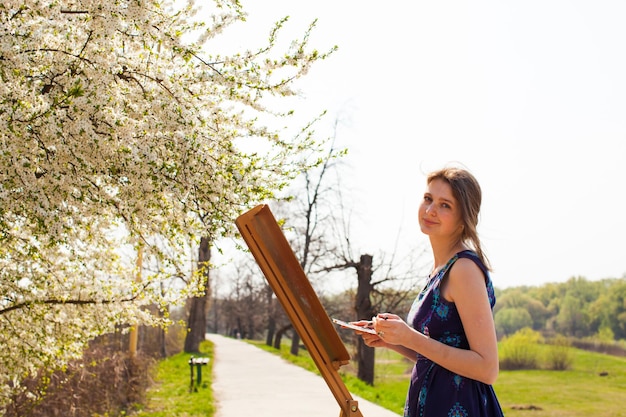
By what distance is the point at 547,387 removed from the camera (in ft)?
96.3

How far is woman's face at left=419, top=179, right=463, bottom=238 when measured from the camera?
8.70 ft

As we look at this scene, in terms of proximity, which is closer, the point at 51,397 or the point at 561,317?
the point at 51,397

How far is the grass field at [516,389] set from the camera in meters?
13.2

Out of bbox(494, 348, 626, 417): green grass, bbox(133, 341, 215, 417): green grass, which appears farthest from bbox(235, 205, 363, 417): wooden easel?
bbox(494, 348, 626, 417): green grass

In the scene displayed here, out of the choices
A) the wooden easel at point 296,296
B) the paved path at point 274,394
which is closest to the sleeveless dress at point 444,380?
the wooden easel at point 296,296

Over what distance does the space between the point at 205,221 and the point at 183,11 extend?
1.83 m

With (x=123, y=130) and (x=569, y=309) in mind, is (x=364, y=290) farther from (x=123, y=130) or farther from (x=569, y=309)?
(x=569, y=309)

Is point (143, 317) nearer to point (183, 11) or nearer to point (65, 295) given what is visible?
point (65, 295)

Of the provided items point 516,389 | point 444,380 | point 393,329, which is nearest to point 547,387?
point 516,389

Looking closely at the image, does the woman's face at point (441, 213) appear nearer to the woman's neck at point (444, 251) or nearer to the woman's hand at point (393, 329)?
the woman's neck at point (444, 251)

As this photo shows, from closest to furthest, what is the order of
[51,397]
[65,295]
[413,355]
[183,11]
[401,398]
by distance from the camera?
[413,355]
[183,11]
[65,295]
[51,397]
[401,398]

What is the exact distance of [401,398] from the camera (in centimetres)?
1462

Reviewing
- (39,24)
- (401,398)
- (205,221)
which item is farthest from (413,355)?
(401,398)

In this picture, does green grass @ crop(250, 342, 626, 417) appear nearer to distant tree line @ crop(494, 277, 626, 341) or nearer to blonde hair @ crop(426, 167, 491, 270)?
distant tree line @ crop(494, 277, 626, 341)
